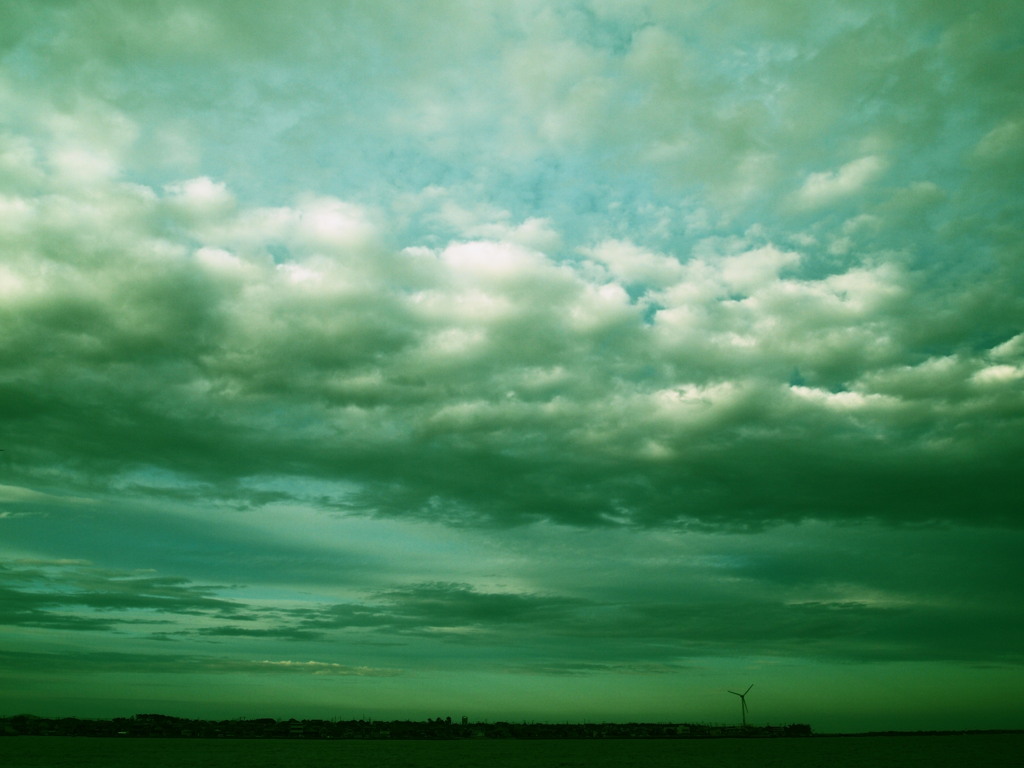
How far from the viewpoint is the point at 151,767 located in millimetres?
192000

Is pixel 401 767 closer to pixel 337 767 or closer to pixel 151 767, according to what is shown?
pixel 337 767

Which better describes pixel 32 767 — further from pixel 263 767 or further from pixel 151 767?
pixel 263 767

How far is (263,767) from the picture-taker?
655 feet

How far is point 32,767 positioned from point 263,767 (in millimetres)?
57166

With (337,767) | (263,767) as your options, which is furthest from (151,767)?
(337,767)

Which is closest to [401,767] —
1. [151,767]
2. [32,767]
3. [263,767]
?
[263,767]

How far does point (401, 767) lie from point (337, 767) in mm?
17205

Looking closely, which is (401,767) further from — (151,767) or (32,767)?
(32,767)

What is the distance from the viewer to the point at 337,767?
199750 millimetres

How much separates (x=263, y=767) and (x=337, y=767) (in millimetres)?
19789

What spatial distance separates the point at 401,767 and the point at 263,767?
121 feet

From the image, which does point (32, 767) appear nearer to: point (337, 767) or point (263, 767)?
point (263, 767)

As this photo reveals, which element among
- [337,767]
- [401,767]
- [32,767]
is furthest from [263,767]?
[32,767]

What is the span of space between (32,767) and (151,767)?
2994 cm
